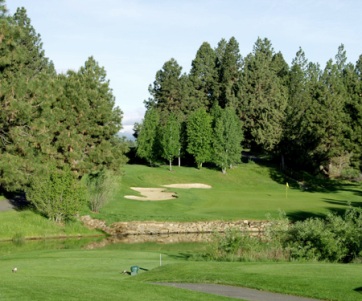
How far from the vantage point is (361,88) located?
214ft

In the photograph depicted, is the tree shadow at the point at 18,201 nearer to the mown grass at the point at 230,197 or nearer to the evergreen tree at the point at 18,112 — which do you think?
the mown grass at the point at 230,197

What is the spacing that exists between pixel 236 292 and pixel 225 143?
66018mm

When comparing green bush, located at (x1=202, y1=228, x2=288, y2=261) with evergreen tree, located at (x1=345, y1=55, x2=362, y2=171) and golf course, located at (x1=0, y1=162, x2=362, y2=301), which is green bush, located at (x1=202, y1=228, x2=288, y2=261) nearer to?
golf course, located at (x1=0, y1=162, x2=362, y2=301)

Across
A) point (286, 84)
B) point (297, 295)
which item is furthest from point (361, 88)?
point (297, 295)

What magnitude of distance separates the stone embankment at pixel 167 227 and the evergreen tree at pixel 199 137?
34972mm

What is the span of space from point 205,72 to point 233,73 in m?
5.79

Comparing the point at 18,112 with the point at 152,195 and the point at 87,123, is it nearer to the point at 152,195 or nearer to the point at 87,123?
the point at 87,123

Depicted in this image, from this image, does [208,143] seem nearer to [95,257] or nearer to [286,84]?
[286,84]

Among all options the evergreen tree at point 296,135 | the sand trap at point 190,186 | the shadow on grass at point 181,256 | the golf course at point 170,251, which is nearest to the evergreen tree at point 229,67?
the evergreen tree at point 296,135

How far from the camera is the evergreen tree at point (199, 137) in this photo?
81438mm

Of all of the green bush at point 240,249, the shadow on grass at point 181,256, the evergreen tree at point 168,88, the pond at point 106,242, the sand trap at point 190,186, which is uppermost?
the evergreen tree at point 168,88

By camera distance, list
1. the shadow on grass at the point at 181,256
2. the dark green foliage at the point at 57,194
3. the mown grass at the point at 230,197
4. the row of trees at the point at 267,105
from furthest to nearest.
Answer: the row of trees at the point at 267,105, the mown grass at the point at 230,197, the dark green foliage at the point at 57,194, the shadow on grass at the point at 181,256

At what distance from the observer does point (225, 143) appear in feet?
267

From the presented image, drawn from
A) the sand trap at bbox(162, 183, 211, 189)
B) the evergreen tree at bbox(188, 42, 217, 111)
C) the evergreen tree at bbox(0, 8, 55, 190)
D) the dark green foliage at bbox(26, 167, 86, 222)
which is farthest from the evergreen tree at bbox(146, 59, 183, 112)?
the evergreen tree at bbox(0, 8, 55, 190)
